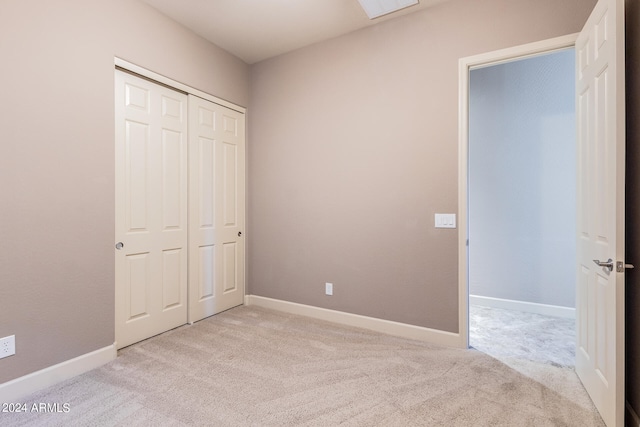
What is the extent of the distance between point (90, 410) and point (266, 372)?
104cm

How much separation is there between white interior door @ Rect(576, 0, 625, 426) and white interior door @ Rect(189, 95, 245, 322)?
3178mm

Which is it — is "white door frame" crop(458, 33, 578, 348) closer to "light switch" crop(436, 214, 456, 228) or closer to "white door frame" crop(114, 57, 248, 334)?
"light switch" crop(436, 214, 456, 228)

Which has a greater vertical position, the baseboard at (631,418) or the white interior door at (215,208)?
the white interior door at (215,208)

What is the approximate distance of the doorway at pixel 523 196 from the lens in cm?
346

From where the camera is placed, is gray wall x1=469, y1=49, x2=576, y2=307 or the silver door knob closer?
the silver door knob

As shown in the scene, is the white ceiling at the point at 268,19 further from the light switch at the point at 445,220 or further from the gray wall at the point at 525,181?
the light switch at the point at 445,220

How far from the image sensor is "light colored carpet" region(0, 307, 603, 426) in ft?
5.87

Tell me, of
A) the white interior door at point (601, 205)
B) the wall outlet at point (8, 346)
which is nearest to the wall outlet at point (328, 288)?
the white interior door at point (601, 205)

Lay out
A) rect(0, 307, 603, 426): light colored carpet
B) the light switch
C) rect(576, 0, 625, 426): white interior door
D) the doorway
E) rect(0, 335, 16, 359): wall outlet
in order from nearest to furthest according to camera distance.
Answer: rect(576, 0, 625, 426): white interior door, rect(0, 307, 603, 426): light colored carpet, rect(0, 335, 16, 359): wall outlet, the light switch, the doorway

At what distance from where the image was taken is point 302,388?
82.2 inches

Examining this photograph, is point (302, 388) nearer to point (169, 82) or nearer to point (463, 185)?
point (463, 185)

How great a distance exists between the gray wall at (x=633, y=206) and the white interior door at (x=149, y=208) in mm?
3352

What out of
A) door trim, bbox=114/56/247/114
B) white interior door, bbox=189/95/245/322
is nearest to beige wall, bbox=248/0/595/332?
white interior door, bbox=189/95/245/322

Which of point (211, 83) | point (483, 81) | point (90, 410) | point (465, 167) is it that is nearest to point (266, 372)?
point (90, 410)
